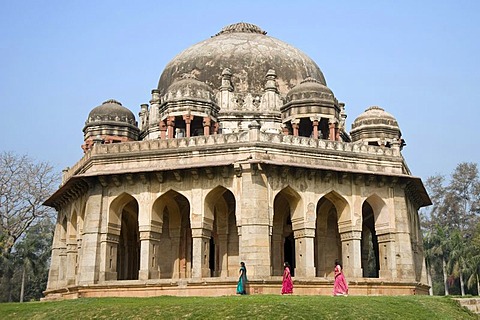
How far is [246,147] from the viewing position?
61.1 feet

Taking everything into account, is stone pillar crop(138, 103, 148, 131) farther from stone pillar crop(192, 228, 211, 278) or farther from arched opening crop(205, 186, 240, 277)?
stone pillar crop(192, 228, 211, 278)

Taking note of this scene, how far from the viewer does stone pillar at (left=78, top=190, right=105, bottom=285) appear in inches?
745

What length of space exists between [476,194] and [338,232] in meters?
29.9

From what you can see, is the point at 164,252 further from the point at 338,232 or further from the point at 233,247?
the point at 338,232

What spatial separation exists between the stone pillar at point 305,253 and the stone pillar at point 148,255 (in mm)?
4591

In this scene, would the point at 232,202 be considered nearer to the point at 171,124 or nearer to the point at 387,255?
the point at 171,124

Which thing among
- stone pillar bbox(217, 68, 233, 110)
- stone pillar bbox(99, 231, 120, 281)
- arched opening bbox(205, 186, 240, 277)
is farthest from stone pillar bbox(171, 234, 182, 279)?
Result: stone pillar bbox(217, 68, 233, 110)

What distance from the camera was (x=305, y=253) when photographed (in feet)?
61.1

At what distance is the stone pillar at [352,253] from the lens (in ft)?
62.7

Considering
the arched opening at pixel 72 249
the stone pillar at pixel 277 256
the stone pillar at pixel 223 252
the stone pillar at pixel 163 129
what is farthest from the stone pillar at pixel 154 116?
the stone pillar at pixel 277 256

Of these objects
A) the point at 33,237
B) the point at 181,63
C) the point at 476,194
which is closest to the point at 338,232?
the point at 181,63

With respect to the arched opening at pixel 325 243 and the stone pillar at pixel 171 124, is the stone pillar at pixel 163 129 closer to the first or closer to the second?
the stone pillar at pixel 171 124

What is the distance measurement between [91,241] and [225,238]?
14.8ft

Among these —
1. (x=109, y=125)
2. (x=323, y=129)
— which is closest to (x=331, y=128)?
(x=323, y=129)
